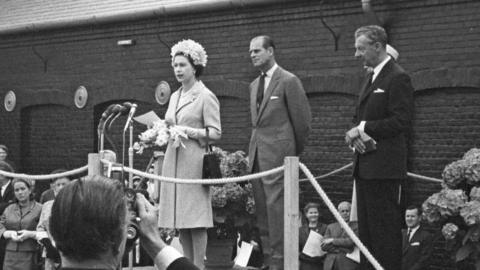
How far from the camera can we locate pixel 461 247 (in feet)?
29.7

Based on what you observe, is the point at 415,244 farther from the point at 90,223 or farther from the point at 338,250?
the point at 90,223

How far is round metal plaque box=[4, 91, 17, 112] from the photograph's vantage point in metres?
18.4

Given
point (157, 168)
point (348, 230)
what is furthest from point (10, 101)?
point (348, 230)

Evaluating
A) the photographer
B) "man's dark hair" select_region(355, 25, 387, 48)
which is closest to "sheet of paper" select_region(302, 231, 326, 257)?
"man's dark hair" select_region(355, 25, 387, 48)

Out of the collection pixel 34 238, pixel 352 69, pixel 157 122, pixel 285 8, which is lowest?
pixel 34 238

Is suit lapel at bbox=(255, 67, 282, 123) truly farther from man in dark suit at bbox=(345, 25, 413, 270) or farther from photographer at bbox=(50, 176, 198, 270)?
photographer at bbox=(50, 176, 198, 270)

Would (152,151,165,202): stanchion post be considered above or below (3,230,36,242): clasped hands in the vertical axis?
above

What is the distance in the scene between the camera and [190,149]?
8945mm

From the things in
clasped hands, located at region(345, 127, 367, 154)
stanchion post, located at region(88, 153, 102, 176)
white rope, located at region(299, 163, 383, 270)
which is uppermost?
clasped hands, located at region(345, 127, 367, 154)

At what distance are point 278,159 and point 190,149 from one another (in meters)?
0.80

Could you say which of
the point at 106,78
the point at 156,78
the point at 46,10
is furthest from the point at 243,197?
the point at 46,10

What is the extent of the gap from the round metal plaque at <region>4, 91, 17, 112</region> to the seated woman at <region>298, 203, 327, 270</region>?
8.39 meters

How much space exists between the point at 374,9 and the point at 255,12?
236 cm

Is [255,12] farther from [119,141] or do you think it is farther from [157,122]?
[157,122]
